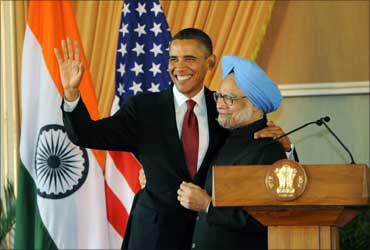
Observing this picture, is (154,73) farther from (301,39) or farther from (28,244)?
(28,244)

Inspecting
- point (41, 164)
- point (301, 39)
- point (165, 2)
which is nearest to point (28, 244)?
point (41, 164)

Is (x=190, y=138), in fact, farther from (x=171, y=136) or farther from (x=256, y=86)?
(x=256, y=86)

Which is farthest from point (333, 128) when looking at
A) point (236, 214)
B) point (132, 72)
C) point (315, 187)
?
point (315, 187)

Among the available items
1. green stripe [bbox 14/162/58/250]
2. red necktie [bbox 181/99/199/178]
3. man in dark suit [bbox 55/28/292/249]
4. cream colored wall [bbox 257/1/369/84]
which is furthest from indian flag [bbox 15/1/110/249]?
red necktie [bbox 181/99/199/178]

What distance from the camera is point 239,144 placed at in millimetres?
3279

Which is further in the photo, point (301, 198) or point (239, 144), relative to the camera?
point (239, 144)

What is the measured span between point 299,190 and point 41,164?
2942mm

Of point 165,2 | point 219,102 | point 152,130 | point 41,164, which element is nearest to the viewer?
point 219,102

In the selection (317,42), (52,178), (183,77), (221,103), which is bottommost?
(52,178)

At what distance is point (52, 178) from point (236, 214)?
2.36 metres

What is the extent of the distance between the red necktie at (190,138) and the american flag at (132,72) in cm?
140

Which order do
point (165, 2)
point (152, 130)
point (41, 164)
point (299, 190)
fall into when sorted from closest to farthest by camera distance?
point (299, 190)
point (152, 130)
point (41, 164)
point (165, 2)

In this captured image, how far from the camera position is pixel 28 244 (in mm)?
5227

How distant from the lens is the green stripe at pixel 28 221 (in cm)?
521
